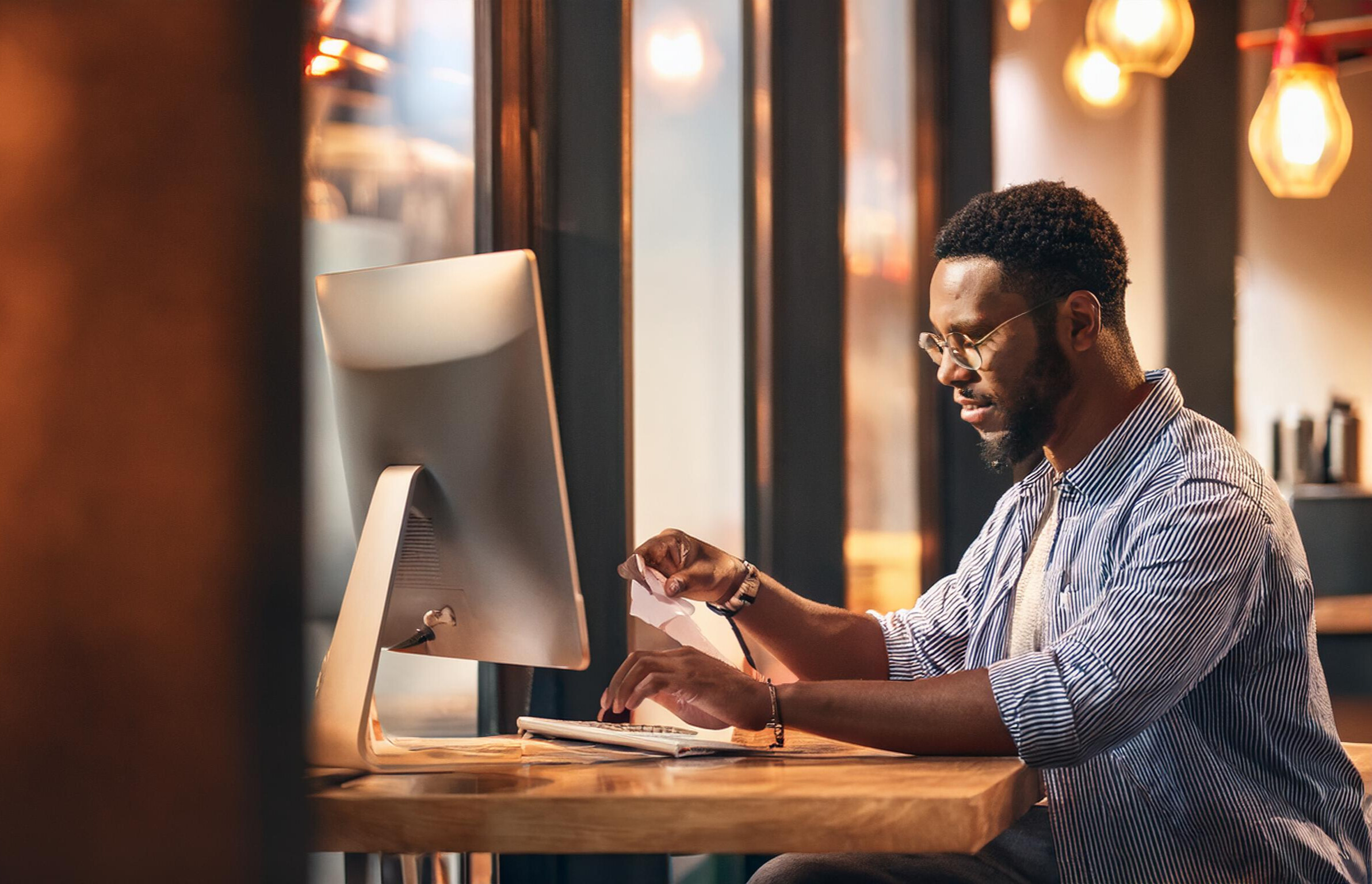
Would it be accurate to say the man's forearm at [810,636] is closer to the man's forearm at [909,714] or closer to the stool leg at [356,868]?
the man's forearm at [909,714]

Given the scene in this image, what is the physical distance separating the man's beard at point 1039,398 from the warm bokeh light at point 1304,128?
2402mm

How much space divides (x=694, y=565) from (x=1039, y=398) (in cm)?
55

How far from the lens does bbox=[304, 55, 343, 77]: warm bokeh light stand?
190 cm

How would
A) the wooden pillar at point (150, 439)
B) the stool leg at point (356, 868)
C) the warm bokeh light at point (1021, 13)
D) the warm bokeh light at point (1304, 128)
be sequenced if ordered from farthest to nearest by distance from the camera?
the warm bokeh light at point (1021, 13)
the warm bokeh light at point (1304, 128)
the stool leg at point (356, 868)
the wooden pillar at point (150, 439)

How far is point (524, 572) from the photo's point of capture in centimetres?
133

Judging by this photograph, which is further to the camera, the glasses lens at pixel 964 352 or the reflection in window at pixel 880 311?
the reflection in window at pixel 880 311

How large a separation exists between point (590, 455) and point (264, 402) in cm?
160

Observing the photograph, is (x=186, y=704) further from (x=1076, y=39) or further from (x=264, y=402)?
(x=1076, y=39)

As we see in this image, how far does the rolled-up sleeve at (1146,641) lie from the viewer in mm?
1275

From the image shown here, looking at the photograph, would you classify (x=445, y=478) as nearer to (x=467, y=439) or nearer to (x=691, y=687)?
(x=467, y=439)

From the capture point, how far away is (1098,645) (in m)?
1.29

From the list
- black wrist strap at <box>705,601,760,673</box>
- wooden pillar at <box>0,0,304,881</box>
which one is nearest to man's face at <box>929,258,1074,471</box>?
black wrist strap at <box>705,601,760,673</box>

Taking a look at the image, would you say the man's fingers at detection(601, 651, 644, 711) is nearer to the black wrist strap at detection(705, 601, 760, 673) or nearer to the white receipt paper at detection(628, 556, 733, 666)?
the white receipt paper at detection(628, 556, 733, 666)

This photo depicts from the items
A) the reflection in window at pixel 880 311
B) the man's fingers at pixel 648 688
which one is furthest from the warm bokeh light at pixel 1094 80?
the man's fingers at pixel 648 688
